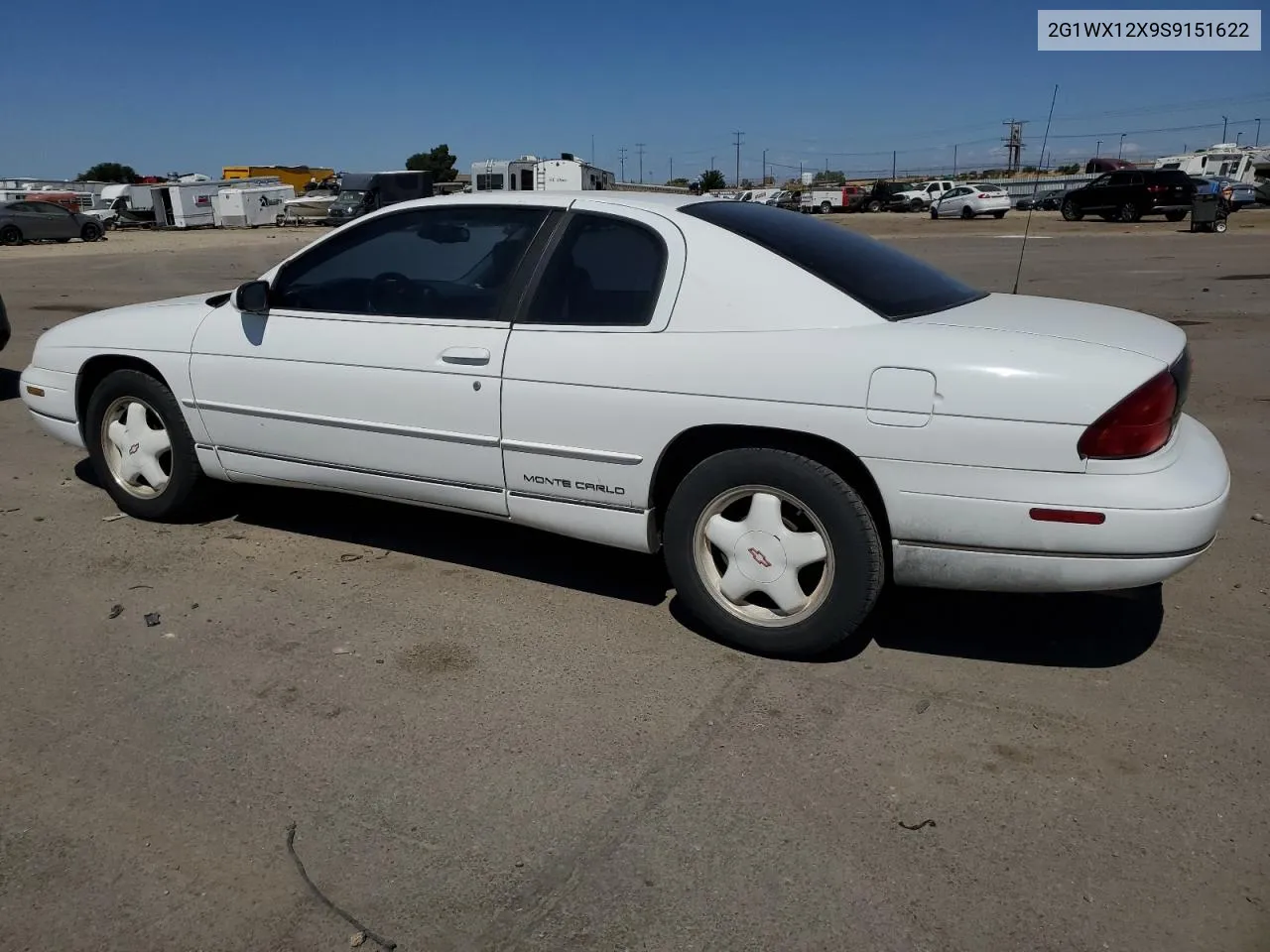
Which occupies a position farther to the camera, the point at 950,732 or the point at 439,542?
the point at 439,542

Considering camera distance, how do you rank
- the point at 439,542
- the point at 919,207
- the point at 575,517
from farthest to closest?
the point at 919,207
the point at 439,542
the point at 575,517

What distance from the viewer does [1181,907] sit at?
2402 mm

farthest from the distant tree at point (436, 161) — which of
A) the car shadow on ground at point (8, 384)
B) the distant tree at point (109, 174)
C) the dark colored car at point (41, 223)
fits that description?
the car shadow on ground at point (8, 384)

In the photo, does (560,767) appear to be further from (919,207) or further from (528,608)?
(919,207)

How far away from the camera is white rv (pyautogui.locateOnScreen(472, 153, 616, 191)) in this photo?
25641 millimetres

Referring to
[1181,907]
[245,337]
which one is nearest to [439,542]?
[245,337]

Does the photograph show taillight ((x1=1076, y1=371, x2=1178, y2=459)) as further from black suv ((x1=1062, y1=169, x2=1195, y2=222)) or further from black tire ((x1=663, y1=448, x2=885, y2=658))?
black suv ((x1=1062, y1=169, x2=1195, y2=222))

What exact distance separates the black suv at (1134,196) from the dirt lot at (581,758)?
32.0 meters

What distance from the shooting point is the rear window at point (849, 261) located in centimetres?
361

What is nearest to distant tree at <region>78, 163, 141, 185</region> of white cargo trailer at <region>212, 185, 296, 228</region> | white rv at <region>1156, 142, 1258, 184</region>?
white cargo trailer at <region>212, 185, 296, 228</region>

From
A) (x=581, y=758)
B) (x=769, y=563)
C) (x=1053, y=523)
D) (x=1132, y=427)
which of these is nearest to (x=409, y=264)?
(x=769, y=563)

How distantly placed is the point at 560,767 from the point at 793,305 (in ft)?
5.51

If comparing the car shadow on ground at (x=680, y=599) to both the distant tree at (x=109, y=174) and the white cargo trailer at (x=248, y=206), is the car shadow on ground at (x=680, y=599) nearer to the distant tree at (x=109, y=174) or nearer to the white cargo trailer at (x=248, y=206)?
the white cargo trailer at (x=248, y=206)

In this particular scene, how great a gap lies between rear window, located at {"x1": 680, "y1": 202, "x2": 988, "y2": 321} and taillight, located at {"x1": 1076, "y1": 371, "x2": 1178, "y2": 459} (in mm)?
762
